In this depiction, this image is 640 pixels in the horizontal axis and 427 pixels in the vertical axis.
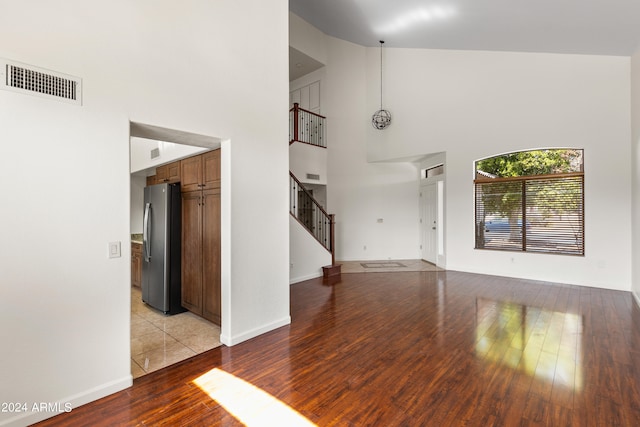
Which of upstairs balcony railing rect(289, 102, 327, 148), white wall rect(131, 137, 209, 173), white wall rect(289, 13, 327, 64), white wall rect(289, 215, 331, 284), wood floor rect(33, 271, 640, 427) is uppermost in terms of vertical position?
white wall rect(289, 13, 327, 64)

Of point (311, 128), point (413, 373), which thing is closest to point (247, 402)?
point (413, 373)

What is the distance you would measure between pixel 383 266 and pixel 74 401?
6428 millimetres

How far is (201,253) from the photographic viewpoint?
381cm

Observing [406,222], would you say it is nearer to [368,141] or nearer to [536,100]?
[368,141]

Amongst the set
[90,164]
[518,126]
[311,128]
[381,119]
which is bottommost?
[90,164]

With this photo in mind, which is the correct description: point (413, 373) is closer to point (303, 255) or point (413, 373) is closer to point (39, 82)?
point (39, 82)

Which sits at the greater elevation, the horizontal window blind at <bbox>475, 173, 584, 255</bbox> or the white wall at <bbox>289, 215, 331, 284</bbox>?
the horizontal window blind at <bbox>475, 173, 584, 255</bbox>

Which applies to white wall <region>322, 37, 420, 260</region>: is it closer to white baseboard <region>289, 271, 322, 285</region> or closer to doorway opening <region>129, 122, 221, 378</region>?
white baseboard <region>289, 271, 322, 285</region>

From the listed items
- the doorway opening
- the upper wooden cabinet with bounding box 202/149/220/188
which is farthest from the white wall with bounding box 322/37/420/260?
the upper wooden cabinet with bounding box 202/149/220/188

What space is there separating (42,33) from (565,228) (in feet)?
25.5

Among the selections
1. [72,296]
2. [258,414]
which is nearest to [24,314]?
[72,296]

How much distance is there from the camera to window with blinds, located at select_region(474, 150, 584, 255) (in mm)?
5797

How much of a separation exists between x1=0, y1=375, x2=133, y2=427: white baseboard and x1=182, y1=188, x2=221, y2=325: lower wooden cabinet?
1.30 m

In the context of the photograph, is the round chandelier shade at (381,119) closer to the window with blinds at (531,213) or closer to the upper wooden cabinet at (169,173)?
the window with blinds at (531,213)
